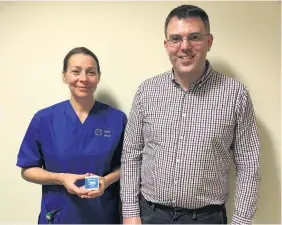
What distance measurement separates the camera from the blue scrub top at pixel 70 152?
1409 mm

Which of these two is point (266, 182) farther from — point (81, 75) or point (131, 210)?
point (81, 75)

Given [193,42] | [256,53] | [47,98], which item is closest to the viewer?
[193,42]

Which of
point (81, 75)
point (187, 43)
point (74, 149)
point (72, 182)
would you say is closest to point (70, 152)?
point (74, 149)

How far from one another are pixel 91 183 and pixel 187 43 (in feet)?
2.21

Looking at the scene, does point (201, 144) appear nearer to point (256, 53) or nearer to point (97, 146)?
point (97, 146)

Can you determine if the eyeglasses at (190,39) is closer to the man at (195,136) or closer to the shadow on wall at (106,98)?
the man at (195,136)

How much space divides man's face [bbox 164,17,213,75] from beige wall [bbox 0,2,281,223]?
38cm

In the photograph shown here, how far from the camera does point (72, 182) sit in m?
1.33

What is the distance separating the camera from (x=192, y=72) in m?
1.27

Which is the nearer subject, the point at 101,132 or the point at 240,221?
the point at 240,221

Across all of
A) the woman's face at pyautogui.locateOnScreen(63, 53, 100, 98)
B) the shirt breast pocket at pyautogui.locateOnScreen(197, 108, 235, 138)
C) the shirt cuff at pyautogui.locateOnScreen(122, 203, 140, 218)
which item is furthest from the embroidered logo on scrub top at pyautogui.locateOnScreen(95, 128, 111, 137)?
the shirt breast pocket at pyautogui.locateOnScreen(197, 108, 235, 138)

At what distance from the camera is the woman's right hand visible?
130cm

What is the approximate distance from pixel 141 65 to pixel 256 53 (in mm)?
578

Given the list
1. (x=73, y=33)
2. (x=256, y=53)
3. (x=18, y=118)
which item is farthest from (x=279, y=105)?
(x=18, y=118)
